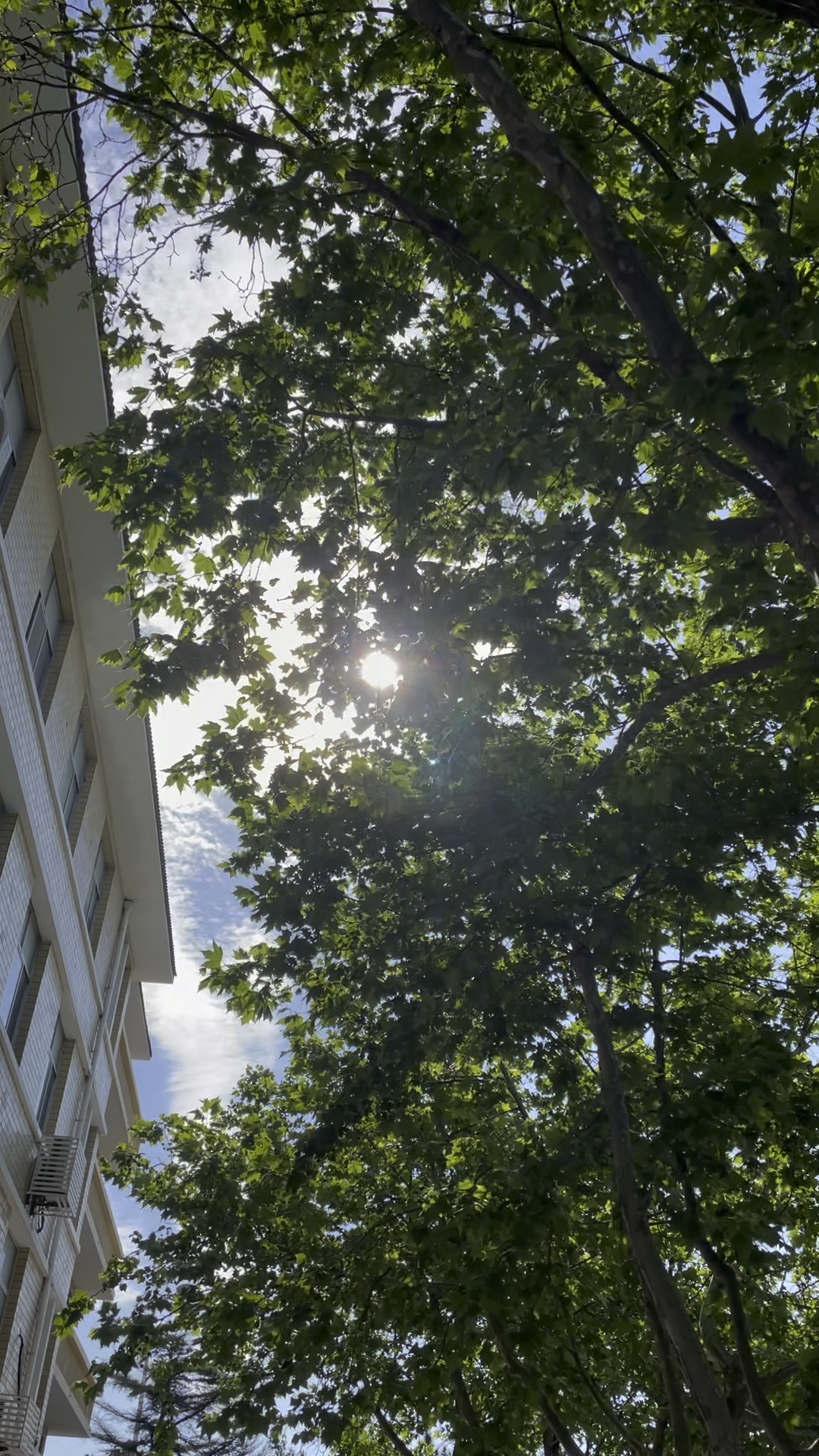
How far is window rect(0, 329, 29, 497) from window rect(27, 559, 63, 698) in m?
2.10

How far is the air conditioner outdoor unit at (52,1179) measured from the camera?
16.2 metres

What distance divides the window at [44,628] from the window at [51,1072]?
19.3 ft

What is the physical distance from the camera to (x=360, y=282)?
8.12 meters

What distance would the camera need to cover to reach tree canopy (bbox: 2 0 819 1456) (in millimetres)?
7164

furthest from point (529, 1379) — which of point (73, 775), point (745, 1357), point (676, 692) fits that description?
point (73, 775)

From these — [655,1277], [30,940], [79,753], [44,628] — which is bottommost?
[655,1277]

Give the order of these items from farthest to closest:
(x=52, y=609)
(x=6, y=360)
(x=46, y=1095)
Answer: (x=46, y=1095)
(x=52, y=609)
(x=6, y=360)

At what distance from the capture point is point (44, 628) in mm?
16750

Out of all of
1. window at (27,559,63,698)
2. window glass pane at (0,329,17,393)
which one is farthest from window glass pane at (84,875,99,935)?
window glass pane at (0,329,17,393)

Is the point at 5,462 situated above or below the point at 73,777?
above

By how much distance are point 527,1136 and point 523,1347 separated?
8.46 ft

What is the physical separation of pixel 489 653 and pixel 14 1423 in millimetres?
13858

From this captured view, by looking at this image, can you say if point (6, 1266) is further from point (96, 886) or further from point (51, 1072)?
point (96, 886)

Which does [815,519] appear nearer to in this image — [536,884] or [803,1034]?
[536,884]
